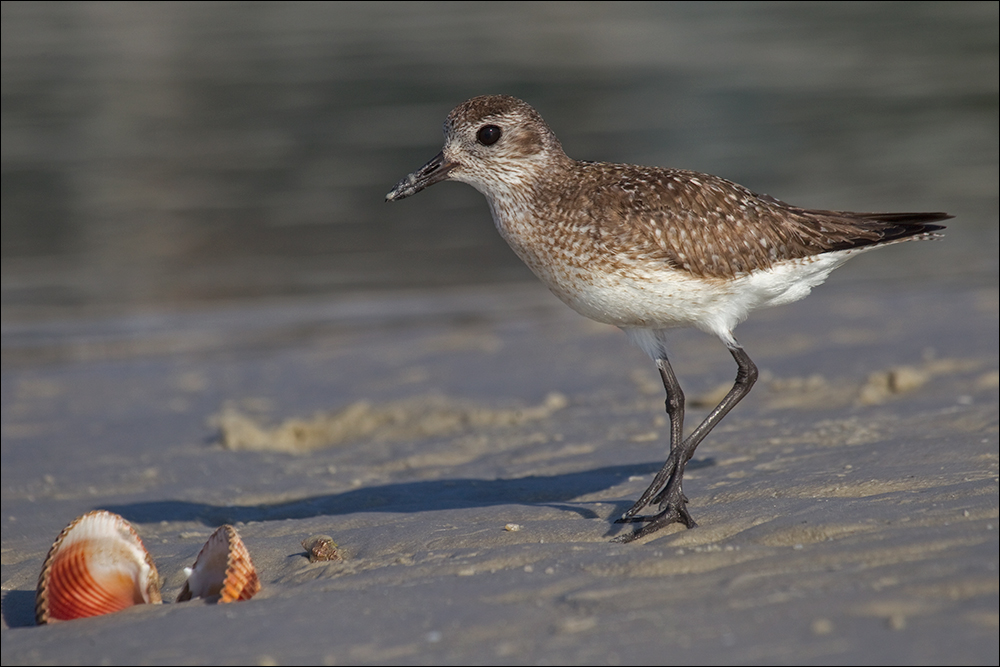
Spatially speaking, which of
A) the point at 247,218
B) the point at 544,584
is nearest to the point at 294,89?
the point at 247,218

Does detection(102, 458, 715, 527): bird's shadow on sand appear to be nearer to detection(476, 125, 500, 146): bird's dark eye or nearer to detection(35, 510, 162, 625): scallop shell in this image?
detection(35, 510, 162, 625): scallop shell

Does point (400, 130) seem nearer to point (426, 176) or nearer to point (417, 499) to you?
point (426, 176)

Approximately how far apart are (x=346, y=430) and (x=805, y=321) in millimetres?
3956

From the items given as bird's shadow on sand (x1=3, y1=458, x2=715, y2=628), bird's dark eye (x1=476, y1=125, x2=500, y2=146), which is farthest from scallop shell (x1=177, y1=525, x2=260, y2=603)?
bird's dark eye (x1=476, y1=125, x2=500, y2=146)

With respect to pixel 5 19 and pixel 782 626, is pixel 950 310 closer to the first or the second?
pixel 782 626

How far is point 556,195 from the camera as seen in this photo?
569 cm

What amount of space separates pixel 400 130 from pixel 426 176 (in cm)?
1209

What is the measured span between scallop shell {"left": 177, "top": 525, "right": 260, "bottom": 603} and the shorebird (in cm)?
173

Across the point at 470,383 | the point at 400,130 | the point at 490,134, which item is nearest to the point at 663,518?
the point at 490,134

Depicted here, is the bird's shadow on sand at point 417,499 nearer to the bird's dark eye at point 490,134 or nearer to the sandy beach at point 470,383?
the sandy beach at point 470,383

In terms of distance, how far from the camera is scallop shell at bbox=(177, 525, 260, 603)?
435 centimetres

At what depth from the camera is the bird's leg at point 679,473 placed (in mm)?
4895

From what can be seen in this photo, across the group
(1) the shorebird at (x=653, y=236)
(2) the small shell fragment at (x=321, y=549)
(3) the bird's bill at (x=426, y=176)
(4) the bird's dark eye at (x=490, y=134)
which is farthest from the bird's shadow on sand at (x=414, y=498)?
(4) the bird's dark eye at (x=490, y=134)

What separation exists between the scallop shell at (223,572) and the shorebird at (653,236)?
5.66ft
